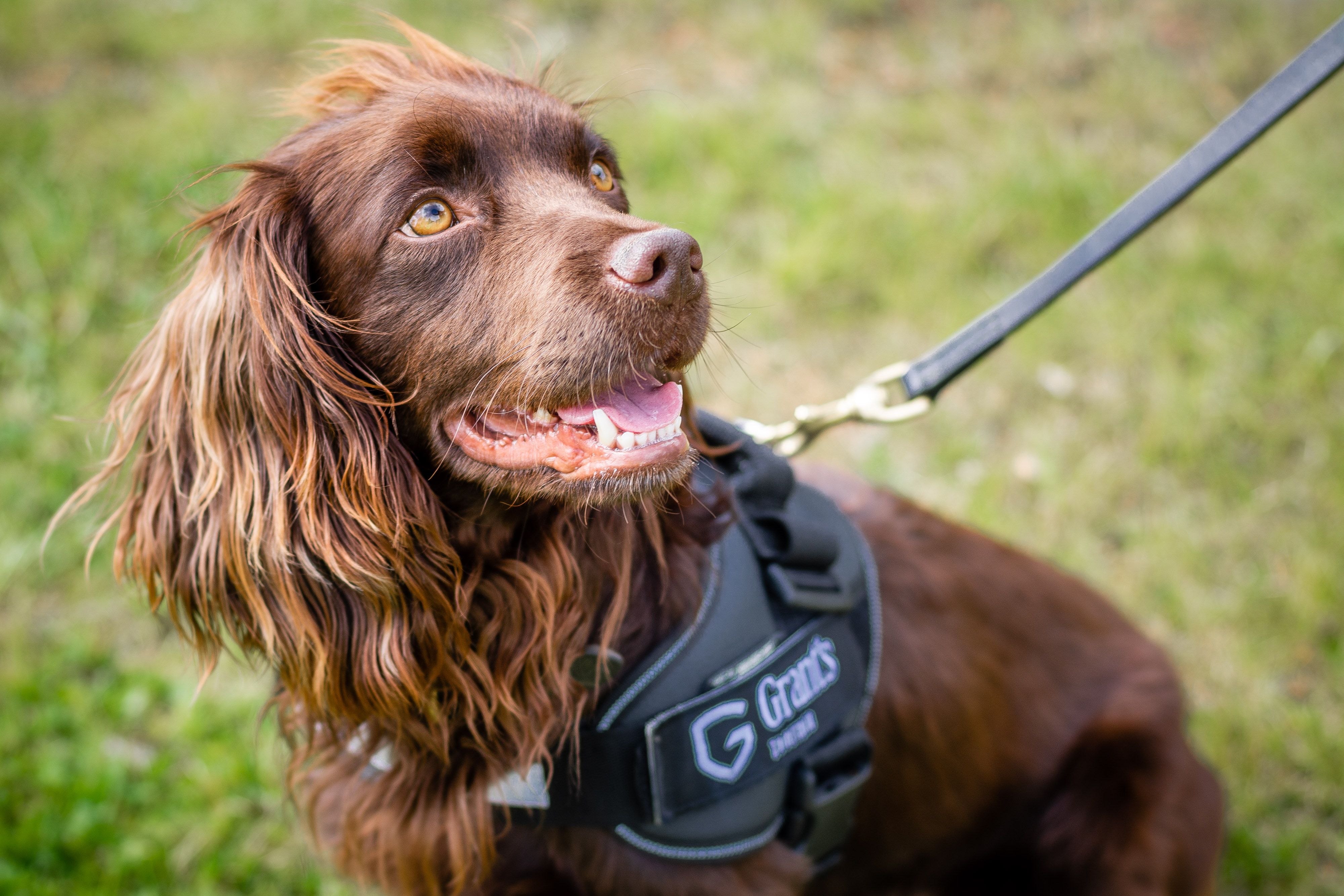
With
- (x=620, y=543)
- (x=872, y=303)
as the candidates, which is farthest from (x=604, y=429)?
(x=872, y=303)

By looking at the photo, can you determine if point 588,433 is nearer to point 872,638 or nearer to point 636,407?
point 636,407

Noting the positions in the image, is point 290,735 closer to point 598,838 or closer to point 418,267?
point 598,838

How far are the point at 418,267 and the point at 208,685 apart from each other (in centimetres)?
224

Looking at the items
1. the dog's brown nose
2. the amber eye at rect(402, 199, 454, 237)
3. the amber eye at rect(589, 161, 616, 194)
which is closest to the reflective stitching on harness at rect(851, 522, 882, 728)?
the dog's brown nose

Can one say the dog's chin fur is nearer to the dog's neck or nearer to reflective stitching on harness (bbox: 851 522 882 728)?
the dog's neck

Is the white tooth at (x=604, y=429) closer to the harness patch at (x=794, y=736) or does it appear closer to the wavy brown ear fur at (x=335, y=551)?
the wavy brown ear fur at (x=335, y=551)

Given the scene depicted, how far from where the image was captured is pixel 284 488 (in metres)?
1.65

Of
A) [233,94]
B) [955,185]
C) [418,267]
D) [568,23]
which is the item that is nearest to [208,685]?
[418,267]

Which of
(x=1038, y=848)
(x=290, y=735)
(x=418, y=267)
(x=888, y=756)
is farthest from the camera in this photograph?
(x=1038, y=848)

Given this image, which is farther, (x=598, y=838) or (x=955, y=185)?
(x=955, y=185)

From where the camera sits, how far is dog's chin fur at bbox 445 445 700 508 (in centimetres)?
156

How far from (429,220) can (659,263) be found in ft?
1.48

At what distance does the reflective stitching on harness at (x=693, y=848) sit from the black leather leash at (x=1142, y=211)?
1.05 meters

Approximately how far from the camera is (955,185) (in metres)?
5.14
